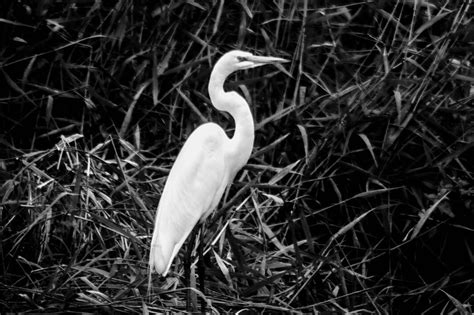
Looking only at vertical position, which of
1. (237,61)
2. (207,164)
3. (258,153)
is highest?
(237,61)

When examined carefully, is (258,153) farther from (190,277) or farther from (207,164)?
(190,277)

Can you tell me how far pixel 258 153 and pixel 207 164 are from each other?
418 millimetres

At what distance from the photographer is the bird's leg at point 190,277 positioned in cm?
274

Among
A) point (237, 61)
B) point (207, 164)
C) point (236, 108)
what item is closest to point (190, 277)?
point (207, 164)

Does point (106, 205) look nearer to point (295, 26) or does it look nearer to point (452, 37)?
point (295, 26)

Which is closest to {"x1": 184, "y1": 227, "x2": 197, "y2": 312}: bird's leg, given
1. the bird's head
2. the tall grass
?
the tall grass

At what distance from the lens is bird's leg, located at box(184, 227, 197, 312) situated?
2.74 m

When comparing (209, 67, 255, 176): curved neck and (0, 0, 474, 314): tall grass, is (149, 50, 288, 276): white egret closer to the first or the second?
(209, 67, 255, 176): curved neck

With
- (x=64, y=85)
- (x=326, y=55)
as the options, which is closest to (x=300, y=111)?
(x=326, y=55)

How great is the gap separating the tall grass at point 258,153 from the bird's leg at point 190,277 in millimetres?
53

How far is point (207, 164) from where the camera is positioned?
115 inches

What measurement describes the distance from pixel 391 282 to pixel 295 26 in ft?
3.68

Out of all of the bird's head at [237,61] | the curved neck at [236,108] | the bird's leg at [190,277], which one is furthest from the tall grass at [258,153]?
the bird's head at [237,61]

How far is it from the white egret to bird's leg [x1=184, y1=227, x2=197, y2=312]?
69 mm
